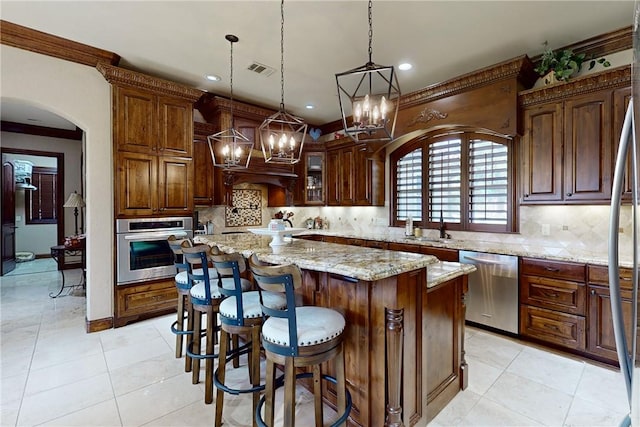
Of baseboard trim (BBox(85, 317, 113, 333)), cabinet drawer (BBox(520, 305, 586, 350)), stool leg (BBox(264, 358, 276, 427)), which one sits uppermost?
stool leg (BBox(264, 358, 276, 427))

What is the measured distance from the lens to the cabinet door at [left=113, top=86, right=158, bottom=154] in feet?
11.7

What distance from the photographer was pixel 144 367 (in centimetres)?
267

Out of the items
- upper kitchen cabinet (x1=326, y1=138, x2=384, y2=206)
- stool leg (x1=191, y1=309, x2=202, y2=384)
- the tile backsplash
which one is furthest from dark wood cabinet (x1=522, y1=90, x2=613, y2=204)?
stool leg (x1=191, y1=309, x2=202, y2=384)

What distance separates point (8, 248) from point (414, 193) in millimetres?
8563

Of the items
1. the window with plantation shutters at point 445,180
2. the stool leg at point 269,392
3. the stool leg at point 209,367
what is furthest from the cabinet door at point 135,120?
the window with plantation shutters at point 445,180

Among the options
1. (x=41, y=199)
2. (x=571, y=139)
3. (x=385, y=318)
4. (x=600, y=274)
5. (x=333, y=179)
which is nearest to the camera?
(x=385, y=318)

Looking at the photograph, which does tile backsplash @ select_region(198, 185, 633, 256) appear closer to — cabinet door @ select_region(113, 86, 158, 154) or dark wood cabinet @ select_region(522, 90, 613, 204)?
dark wood cabinet @ select_region(522, 90, 613, 204)

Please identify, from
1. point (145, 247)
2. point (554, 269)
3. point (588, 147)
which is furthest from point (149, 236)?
point (588, 147)

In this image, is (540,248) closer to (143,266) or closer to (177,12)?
(177,12)

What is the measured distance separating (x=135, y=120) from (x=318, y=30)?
2.49m

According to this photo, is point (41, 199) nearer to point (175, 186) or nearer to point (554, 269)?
point (175, 186)

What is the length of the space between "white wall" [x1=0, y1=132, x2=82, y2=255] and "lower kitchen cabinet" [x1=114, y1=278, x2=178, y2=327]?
4.68 meters

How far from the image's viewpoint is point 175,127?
4.00m

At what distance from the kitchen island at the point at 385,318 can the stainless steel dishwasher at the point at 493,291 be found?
4.56 feet
